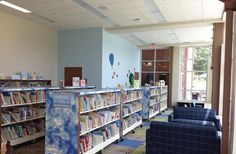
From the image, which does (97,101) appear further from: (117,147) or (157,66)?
(157,66)

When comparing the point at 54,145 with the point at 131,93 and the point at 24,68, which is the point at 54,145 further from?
the point at 24,68

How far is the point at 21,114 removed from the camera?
5.13 metres

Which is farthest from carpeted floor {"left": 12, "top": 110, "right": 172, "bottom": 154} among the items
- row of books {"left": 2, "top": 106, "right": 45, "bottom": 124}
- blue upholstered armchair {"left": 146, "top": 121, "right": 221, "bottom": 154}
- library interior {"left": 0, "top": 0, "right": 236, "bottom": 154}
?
blue upholstered armchair {"left": 146, "top": 121, "right": 221, "bottom": 154}

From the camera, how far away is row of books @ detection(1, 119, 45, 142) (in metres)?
4.73

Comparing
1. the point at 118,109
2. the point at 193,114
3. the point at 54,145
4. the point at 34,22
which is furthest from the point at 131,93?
the point at 34,22

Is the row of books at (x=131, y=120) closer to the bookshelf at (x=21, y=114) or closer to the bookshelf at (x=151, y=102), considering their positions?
the bookshelf at (x=151, y=102)

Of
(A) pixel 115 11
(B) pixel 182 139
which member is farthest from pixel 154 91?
(B) pixel 182 139

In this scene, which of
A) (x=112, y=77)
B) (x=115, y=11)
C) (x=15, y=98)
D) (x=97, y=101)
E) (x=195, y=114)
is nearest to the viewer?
(x=97, y=101)

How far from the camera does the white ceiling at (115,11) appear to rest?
6168 mm

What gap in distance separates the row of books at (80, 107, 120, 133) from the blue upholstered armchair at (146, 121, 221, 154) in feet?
3.77

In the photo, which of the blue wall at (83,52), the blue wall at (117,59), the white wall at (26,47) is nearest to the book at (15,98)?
the white wall at (26,47)

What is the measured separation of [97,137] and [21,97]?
6.85ft

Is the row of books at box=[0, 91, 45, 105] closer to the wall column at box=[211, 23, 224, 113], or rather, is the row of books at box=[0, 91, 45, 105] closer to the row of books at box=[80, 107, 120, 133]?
the row of books at box=[80, 107, 120, 133]

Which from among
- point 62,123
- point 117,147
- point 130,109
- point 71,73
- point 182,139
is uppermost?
point 71,73
